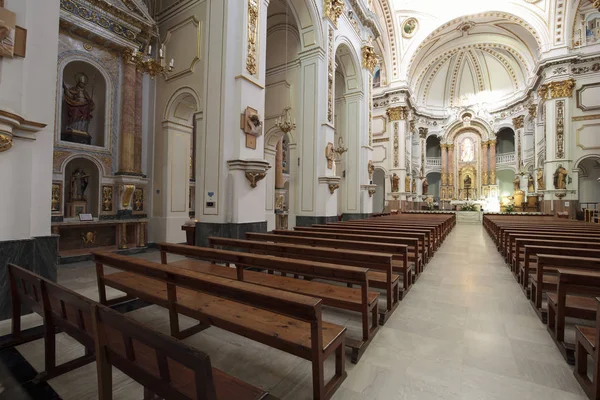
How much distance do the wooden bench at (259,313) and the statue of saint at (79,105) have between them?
19.1ft

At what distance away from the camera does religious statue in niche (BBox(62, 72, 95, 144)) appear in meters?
6.57

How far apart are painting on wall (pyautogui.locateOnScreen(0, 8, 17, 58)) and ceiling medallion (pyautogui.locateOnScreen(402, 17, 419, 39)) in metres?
21.1

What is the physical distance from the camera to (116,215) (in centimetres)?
700

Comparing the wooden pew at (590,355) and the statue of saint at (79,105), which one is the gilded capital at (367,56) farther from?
the wooden pew at (590,355)

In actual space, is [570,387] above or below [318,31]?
below

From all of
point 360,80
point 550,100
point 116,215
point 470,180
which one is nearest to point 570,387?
point 116,215

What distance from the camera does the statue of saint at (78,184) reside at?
Result: 6.60 metres

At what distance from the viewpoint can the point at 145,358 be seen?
1340mm

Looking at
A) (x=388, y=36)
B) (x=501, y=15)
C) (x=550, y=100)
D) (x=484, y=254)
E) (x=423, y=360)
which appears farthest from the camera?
(x=388, y=36)

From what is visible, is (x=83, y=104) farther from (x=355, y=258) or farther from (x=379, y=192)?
(x=379, y=192)

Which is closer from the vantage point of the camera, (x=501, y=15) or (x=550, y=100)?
(x=550, y=100)

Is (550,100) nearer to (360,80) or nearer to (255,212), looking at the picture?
(360,80)

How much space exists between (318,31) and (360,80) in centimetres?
386

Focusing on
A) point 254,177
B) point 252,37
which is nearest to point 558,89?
point 252,37
